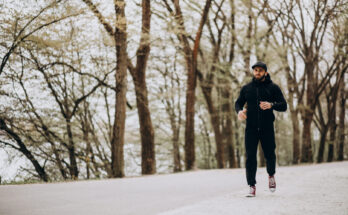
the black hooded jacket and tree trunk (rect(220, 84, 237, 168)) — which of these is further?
tree trunk (rect(220, 84, 237, 168))

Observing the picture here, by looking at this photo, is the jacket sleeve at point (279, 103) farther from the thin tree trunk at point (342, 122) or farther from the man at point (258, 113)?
the thin tree trunk at point (342, 122)

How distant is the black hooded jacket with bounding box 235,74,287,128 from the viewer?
6.02 meters

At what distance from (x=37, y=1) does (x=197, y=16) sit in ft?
39.8

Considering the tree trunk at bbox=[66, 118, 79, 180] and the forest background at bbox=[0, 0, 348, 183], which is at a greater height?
the forest background at bbox=[0, 0, 348, 183]

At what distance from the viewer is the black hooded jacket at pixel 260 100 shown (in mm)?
6016

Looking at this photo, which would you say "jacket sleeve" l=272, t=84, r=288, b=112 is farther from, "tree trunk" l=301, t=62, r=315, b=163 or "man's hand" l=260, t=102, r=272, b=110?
"tree trunk" l=301, t=62, r=315, b=163

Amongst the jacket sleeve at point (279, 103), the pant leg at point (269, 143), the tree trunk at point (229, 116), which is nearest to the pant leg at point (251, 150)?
the pant leg at point (269, 143)

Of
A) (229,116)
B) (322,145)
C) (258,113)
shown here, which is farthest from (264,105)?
(322,145)

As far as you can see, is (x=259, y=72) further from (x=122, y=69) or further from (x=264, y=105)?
(x=122, y=69)

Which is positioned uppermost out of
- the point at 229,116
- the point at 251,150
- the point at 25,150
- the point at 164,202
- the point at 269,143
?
the point at 229,116

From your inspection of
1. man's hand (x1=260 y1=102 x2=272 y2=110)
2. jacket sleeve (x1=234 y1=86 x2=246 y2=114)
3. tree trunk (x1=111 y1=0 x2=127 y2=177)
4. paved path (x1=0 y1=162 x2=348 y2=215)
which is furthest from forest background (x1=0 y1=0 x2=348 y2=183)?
man's hand (x1=260 y1=102 x2=272 y2=110)

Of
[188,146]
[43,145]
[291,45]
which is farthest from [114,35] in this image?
[291,45]

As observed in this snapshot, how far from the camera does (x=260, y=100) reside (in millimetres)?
6039

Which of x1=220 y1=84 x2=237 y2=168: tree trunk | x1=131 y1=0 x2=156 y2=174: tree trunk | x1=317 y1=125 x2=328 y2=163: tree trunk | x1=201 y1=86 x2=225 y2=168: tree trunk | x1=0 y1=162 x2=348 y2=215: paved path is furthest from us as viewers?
x1=317 y1=125 x2=328 y2=163: tree trunk
